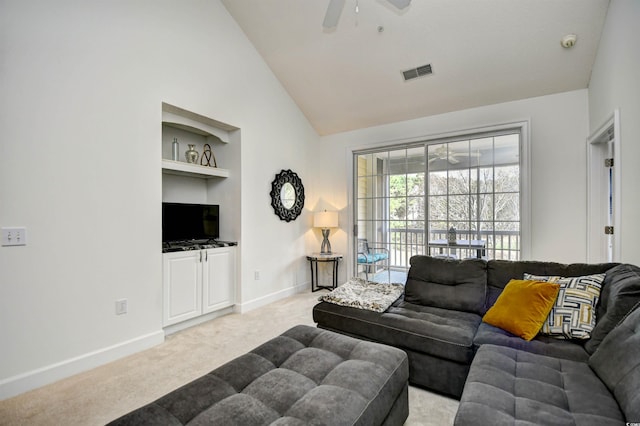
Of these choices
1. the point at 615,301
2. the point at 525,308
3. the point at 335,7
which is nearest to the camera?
the point at 615,301

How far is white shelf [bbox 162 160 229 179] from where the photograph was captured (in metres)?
3.16

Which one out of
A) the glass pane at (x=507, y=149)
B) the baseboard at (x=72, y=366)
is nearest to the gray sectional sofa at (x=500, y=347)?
the baseboard at (x=72, y=366)

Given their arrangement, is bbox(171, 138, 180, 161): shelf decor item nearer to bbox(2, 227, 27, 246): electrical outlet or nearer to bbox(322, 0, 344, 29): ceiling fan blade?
bbox(2, 227, 27, 246): electrical outlet

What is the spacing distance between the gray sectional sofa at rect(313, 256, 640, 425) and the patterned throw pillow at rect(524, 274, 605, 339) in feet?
0.14

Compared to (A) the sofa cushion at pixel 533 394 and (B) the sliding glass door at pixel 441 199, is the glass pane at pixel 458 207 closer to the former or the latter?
(B) the sliding glass door at pixel 441 199

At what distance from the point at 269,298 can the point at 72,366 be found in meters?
2.22

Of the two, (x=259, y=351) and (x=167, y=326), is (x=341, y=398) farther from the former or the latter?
(x=167, y=326)

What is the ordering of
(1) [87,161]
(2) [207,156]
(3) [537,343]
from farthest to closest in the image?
(2) [207,156]
(1) [87,161]
(3) [537,343]

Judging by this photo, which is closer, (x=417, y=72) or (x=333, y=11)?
(x=333, y=11)

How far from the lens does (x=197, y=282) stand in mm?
3344

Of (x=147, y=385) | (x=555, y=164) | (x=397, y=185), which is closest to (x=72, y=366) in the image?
(x=147, y=385)

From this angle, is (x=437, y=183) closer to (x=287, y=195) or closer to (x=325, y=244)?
(x=325, y=244)

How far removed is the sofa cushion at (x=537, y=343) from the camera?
5.51 feet

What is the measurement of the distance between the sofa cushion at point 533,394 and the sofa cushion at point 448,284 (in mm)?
753
